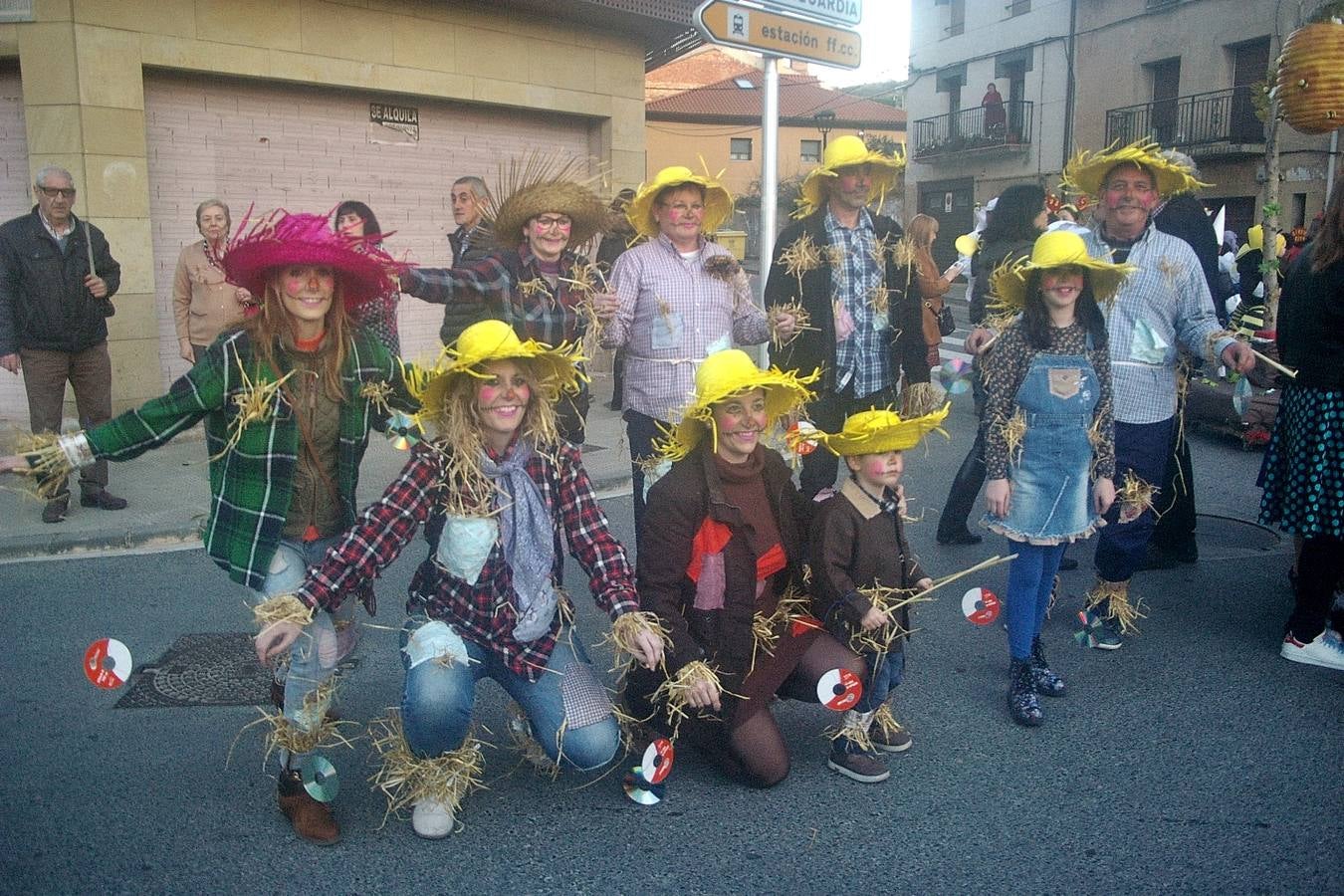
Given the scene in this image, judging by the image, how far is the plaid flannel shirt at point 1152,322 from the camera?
4.66 meters

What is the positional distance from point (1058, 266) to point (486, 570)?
2394mm

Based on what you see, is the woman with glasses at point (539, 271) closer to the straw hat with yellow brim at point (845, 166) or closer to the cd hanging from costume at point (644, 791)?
the straw hat with yellow brim at point (845, 166)

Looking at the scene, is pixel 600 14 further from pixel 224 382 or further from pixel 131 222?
pixel 224 382

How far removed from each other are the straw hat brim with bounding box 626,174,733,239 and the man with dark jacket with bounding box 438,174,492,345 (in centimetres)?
71

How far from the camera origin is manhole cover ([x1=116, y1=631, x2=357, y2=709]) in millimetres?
A: 4227

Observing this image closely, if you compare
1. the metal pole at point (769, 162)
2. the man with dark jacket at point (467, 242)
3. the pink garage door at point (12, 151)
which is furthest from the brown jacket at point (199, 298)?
the metal pole at point (769, 162)

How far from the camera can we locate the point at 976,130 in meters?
33.9

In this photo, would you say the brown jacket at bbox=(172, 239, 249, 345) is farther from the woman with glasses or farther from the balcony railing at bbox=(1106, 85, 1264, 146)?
the balcony railing at bbox=(1106, 85, 1264, 146)

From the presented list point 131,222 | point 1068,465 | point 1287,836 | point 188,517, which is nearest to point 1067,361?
point 1068,465

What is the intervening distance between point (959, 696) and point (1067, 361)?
1361 millimetres

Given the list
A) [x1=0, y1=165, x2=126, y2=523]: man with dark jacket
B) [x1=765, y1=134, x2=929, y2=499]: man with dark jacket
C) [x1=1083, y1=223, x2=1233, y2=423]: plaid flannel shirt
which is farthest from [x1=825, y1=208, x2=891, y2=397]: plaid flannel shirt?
[x1=0, y1=165, x2=126, y2=523]: man with dark jacket

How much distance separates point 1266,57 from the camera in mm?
24156

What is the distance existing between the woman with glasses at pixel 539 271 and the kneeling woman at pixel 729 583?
135cm

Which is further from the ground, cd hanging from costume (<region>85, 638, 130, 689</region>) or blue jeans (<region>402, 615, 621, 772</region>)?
cd hanging from costume (<region>85, 638, 130, 689</region>)
